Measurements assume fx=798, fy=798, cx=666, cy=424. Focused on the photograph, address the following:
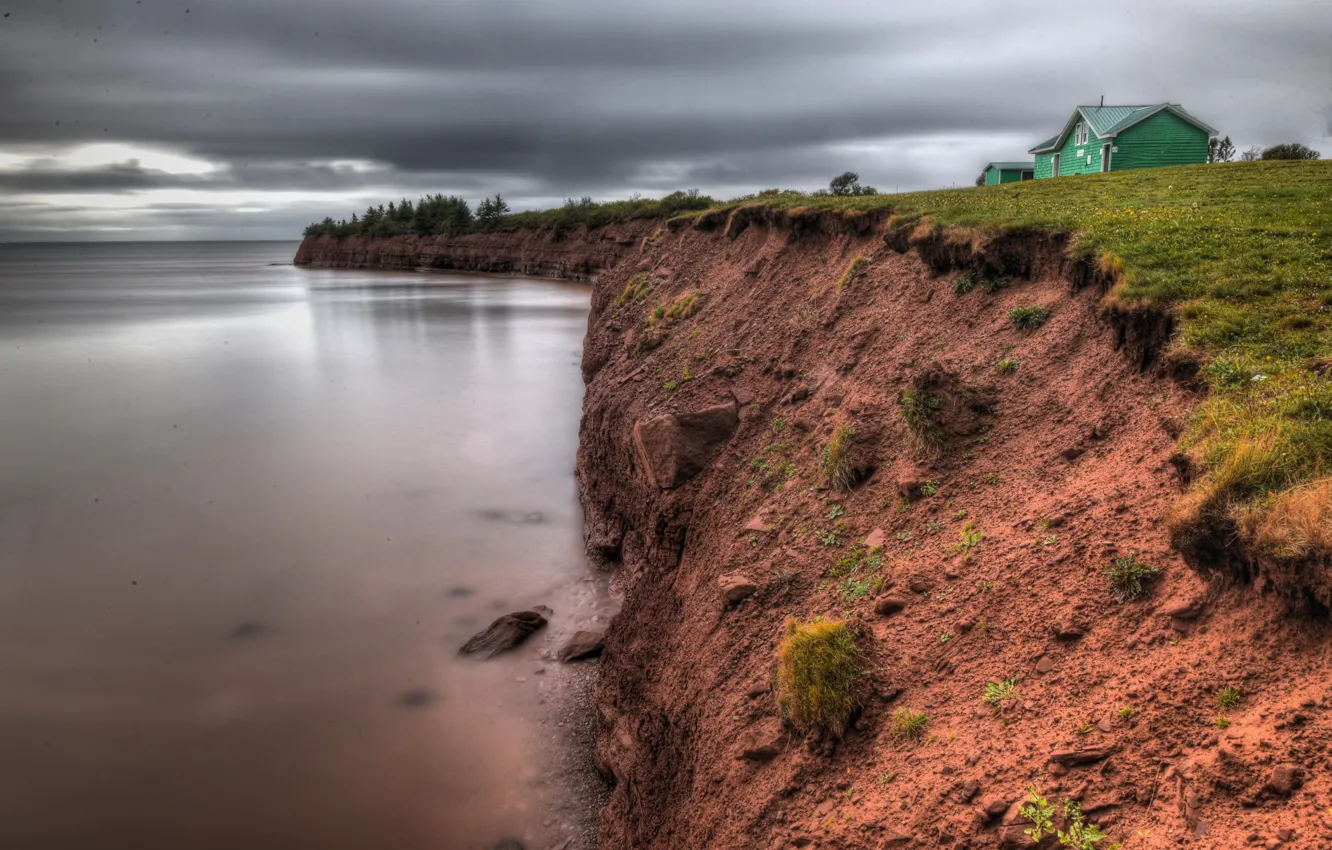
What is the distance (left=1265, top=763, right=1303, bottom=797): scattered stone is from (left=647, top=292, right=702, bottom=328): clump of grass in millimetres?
14669

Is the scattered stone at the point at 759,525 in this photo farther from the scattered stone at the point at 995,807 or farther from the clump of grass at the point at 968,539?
the scattered stone at the point at 995,807

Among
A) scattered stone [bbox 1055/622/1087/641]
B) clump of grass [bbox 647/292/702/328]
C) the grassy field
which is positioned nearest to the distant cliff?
clump of grass [bbox 647/292/702/328]

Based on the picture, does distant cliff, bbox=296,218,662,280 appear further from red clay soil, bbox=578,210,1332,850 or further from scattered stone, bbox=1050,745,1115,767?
scattered stone, bbox=1050,745,1115,767

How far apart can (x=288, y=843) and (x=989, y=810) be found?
23.5 ft

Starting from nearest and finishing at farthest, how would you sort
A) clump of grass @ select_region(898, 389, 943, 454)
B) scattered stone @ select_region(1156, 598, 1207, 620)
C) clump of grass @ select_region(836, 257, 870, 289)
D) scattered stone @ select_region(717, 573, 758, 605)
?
scattered stone @ select_region(1156, 598, 1207, 620) → clump of grass @ select_region(898, 389, 943, 454) → scattered stone @ select_region(717, 573, 758, 605) → clump of grass @ select_region(836, 257, 870, 289)

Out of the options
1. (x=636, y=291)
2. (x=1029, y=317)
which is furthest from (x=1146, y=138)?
(x=1029, y=317)

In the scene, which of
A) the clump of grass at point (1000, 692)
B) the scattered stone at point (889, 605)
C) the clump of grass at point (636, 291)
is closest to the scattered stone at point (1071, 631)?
the clump of grass at point (1000, 692)

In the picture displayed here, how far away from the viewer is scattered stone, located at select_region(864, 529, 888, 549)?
7355mm

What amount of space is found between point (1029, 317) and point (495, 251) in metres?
89.2

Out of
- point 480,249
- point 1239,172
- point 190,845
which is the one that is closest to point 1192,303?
point 190,845

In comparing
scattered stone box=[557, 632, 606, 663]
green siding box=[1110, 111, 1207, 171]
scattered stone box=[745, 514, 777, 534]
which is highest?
green siding box=[1110, 111, 1207, 171]

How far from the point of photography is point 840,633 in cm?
613

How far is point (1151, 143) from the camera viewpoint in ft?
96.9

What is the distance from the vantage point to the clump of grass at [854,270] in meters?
12.8
